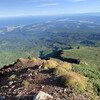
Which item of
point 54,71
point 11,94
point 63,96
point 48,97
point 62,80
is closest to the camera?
point 48,97

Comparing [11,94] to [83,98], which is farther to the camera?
[11,94]

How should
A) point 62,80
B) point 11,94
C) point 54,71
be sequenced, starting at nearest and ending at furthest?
point 11,94
point 62,80
point 54,71

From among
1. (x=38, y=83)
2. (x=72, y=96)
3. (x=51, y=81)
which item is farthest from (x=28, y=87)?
(x=72, y=96)

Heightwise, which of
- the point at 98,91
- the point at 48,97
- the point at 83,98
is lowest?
the point at 98,91

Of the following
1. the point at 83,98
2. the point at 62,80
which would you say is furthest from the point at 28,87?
the point at 83,98

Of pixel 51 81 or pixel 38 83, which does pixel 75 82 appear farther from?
pixel 38 83

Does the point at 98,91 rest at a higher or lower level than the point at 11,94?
lower

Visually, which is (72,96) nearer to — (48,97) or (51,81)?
(48,97)

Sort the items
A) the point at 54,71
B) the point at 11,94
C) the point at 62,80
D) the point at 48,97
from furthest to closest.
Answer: the point at 54,71
the point at 62,80
the point at 11,94
the point at 48,97

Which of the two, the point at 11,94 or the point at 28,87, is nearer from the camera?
the point at 11,94
